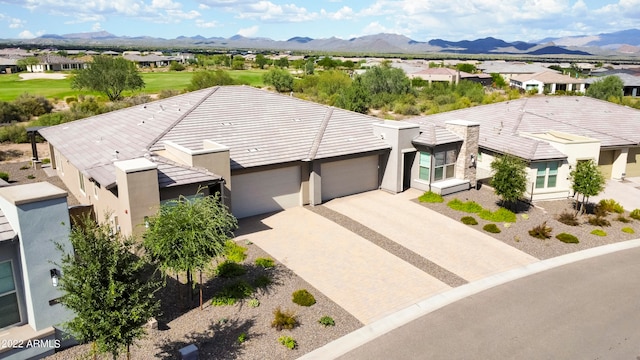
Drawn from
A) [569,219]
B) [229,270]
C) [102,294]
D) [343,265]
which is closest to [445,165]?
[569,219]

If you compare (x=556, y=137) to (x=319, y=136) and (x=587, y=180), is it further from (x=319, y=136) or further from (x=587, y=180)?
(x=319, y=136)

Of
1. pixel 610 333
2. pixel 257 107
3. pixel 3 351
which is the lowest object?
pixel 610 333

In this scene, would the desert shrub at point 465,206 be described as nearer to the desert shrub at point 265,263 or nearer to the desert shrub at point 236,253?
the desert shrub at point 265,263

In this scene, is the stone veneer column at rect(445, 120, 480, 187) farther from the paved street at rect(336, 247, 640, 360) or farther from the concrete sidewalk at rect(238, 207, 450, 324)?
the paved street at rect(336, 247, 640, 360)

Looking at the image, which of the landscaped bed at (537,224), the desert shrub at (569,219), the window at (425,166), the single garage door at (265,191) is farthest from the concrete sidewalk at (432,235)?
the desert shrub at (569,219)

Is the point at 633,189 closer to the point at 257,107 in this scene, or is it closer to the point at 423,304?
the point at 423,304

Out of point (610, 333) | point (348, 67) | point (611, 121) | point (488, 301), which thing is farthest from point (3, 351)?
point (348, 67)
